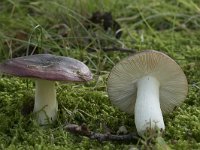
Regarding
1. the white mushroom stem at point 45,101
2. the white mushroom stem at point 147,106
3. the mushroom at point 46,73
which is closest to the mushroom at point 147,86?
the white mushroom stem at point 147,106

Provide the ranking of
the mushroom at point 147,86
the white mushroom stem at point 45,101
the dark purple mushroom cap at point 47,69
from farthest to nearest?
the white mushroom stem at point 45,101
the mushroom at point 147,86
the dark purple mushroom cap at point 47,69

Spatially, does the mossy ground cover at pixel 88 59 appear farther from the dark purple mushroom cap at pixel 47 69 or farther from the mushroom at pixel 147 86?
the dark purple mushroom cap at pixel 47 69

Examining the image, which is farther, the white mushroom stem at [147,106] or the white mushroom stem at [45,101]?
the white mushroom stem at [45,101]

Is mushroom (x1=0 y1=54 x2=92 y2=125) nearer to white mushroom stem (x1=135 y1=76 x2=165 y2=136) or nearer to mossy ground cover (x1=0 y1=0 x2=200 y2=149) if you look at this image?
mossy ground cover (x1=0 y1=0 x2=200 y2=149)

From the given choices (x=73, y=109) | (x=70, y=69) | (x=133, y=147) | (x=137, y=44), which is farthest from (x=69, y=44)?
(x=133, y=147)

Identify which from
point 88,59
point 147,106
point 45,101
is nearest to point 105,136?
point 147,106

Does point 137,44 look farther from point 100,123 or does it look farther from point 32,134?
point 32,134

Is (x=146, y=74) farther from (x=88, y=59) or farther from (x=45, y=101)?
(x=88, y=59)
